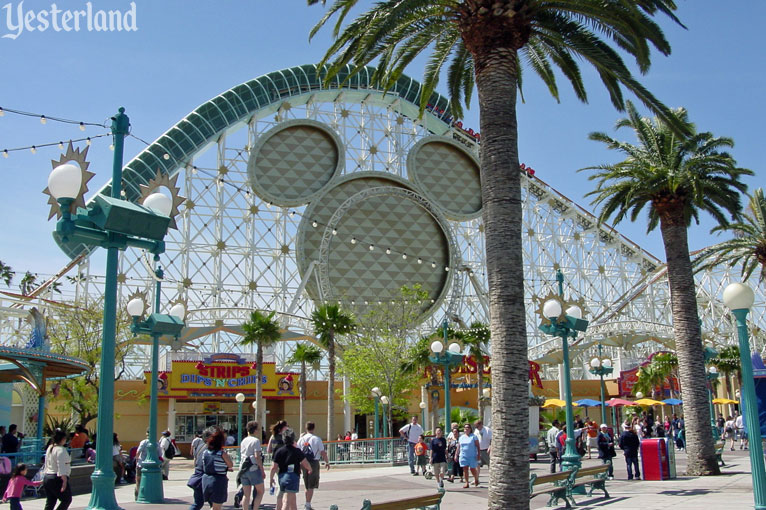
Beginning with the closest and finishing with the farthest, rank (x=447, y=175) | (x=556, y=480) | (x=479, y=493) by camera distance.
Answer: (x=556, y=480) < (x=479, y=493) < (x=447, y=175)

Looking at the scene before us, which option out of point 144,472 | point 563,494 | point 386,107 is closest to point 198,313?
point 386,107

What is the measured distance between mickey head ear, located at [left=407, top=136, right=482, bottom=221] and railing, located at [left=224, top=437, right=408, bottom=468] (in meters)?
28.3

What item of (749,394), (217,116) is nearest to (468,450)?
(749,394)

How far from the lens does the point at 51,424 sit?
3712cm

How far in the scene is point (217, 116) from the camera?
4700 centimetres

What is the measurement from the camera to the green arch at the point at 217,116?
4419 cm

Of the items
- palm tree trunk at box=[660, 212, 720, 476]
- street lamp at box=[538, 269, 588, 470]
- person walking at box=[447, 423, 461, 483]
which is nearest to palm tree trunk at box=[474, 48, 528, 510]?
street lamp at box=[538, 269, 588, 470]

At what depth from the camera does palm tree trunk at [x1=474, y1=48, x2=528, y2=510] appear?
33.8ft

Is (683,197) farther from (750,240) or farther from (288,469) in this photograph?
(288,469)

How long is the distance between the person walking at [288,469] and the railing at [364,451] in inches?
603

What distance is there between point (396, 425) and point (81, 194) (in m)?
41.6

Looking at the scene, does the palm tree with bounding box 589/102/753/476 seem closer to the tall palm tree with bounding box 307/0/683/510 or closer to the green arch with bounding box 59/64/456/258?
the tall palm tree with bounding box 307/0/683/510

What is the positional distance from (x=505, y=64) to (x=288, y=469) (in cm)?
707

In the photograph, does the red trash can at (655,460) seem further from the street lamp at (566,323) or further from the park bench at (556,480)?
the park bench at (556,480)
